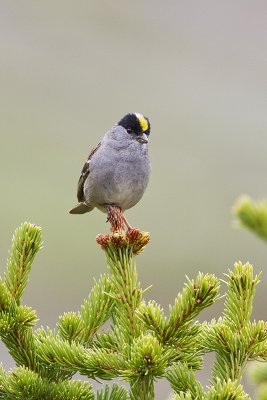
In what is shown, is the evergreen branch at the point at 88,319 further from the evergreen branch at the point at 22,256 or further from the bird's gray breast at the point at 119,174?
the bird's gray breast at the point at 119,174

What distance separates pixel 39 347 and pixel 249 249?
18478 millimetres

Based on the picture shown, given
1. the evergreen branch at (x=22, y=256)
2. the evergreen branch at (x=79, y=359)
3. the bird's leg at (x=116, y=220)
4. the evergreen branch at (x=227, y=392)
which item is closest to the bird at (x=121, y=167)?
the bird's leg at (x=116, y=220)

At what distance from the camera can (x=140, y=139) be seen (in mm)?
5414

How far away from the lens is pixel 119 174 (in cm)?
523

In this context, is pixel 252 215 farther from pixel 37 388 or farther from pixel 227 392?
pixel 37 388

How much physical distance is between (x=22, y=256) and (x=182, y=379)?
635 millimetres

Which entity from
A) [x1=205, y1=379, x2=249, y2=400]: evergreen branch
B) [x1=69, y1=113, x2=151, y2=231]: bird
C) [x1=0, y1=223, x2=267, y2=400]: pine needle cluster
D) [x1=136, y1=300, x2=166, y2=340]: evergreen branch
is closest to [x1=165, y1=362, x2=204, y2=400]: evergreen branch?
[x1=0, y1=223, x2=267, y2=400]: pine needle cluster

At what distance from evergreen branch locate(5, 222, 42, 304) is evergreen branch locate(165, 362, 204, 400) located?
53cm

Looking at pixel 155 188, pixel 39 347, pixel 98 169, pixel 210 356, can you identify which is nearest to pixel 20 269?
pixel 39 347

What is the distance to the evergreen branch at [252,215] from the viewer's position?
1.90 meters

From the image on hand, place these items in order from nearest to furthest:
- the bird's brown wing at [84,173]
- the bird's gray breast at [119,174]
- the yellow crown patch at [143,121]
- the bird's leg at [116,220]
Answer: the bird's leg at [116,220] < the bird's gray breast at [119,174] < the yellow crown patch at [143,121] < the bird's brown wing at [84,173]

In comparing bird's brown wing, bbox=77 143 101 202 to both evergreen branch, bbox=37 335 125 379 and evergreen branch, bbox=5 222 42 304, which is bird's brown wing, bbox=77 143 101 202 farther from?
evergreen branch, bbox=37 335 125 379

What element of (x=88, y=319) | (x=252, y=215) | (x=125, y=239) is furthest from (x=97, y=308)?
(x=252, y=215)

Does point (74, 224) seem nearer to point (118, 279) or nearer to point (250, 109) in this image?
point (250, 109)
